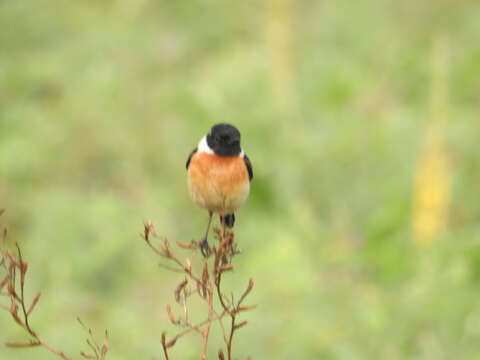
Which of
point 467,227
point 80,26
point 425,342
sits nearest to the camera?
point 425,342

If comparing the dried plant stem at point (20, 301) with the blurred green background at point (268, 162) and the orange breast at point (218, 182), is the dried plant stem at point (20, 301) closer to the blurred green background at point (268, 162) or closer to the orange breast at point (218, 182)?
the orange breast at point (218, 182)

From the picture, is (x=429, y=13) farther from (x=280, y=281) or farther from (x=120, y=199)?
(x=280, y=281)

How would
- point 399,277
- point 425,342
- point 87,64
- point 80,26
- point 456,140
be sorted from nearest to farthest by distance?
point 425,342 → point 399,277 → point 456,140 → point 87,64 → point 80,26

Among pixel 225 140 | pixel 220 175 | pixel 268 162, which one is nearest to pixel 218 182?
pixel 220 175

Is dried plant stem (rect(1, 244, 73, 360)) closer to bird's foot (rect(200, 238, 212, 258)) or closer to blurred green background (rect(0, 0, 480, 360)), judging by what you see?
bird's foot (rect(200, 238, 212, 258))

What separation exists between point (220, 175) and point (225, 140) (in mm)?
164

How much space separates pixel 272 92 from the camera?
13.6m

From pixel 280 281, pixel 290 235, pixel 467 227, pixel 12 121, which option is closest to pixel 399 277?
pixel 280 281

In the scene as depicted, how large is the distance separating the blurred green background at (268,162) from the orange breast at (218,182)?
11.9 ft

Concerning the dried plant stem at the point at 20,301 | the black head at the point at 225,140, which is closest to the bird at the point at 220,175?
the black head at the point at 225,140

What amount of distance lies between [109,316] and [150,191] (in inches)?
139

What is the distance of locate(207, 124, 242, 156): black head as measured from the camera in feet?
17.7

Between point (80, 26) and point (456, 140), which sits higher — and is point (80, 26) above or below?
above

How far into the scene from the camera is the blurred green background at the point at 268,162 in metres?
9.84
